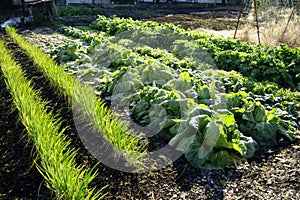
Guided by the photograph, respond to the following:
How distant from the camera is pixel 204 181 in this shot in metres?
2.44

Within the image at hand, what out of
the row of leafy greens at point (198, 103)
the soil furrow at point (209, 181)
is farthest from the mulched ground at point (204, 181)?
the row of leafy greens at point (198, 103)

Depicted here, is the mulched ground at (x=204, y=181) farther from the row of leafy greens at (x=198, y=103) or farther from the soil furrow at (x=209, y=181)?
the row of leafy greens at (x=198, y=103)

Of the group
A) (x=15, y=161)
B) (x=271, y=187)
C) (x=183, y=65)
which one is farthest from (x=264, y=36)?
(x=15, y=161)

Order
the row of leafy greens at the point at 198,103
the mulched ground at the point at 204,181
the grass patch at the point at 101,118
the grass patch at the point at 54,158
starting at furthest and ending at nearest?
the row of leafy greens at the point at 198,103 → the grass patch at the point at 101,118 → the mulched ground at the point at 204,181 → the grass patch at the point at 54,158

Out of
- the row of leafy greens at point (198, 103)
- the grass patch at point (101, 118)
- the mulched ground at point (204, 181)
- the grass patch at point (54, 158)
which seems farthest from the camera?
the row of leafy greens at point (198, 103)

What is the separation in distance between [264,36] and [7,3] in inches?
416

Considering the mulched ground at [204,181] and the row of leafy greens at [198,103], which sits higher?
the row of leafy greens at [198,103]

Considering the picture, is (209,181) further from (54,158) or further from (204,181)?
(54,158)

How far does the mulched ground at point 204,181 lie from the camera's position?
7.55 ft

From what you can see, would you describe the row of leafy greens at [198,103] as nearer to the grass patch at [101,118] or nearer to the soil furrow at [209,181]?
the soil furrow at [209,181]

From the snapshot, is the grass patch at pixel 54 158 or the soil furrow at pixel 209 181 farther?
the soil furrow at pixel 209 181

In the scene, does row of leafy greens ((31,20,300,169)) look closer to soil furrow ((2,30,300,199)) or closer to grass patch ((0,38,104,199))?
soil furrow ((2,30,300,199))

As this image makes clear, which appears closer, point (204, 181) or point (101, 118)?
point (204, 181)

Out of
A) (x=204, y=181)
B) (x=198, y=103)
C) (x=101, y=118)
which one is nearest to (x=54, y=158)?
(x=101, y=118)
